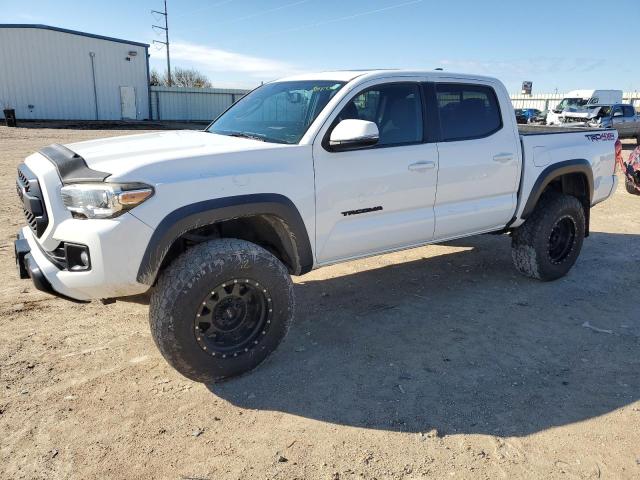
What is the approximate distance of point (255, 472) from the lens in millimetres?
2553

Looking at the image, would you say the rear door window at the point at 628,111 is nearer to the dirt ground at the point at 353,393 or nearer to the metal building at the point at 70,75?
the dirt ground at the point at 353,393

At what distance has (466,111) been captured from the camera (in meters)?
4.45

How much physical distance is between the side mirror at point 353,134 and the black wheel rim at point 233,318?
1.09 metres

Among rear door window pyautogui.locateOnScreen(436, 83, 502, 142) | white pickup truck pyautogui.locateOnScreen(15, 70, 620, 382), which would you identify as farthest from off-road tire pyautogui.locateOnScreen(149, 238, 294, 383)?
rear door window pyautogui.locateOnScreen(436, 83, 502, 142)

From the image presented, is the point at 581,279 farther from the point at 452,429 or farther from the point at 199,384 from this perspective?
the point at 199,384

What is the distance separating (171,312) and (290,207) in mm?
978

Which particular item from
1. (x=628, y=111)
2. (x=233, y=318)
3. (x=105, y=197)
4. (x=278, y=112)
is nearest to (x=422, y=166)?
(x=278, y=112)

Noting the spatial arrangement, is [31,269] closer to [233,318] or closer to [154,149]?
[154,149]

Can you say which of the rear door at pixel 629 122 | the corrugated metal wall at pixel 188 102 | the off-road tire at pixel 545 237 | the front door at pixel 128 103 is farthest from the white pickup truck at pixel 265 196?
the front door at pixel 128 103

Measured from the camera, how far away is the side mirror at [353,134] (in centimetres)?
333

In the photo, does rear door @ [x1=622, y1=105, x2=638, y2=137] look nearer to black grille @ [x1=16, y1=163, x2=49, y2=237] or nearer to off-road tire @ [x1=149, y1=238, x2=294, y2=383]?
off-road tire @ [x1=149, y1=238, x2=294, y2=383]

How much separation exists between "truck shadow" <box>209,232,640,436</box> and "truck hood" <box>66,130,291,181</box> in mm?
1477

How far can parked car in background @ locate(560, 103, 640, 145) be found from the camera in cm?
2004

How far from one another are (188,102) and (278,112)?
117 feet
